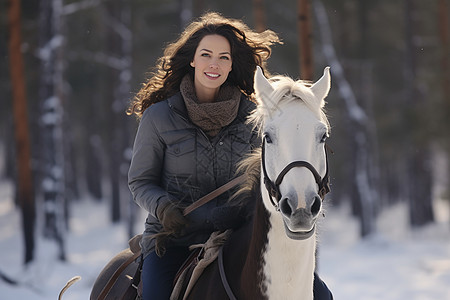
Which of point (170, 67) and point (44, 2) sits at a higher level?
point (44, 2)

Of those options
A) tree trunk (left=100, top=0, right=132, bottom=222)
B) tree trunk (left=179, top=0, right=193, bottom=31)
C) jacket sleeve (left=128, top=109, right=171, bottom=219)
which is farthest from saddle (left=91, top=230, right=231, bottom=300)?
tree trunk (left=179, top=0, right=193, bottom=31)

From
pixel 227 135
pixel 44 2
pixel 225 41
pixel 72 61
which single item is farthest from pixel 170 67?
pixel 72 61

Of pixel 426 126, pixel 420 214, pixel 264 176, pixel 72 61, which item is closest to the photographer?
pixel 264 176

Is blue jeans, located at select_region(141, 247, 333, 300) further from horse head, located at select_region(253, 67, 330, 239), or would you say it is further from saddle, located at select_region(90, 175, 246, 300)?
horse head, located at select_region(253, 67, 330, 239)

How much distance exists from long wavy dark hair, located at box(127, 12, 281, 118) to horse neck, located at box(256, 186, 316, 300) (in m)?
1.33

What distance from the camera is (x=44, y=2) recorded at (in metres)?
16.4

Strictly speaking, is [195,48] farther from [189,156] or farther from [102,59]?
[102,59]

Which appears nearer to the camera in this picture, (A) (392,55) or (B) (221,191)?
(B) (221,191)

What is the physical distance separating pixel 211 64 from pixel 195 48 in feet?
0.87

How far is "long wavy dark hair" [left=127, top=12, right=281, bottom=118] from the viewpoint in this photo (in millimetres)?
4250

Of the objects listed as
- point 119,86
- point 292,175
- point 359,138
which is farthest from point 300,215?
point 119,86

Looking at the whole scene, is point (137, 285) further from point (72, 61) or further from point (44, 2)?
point (72, 61)

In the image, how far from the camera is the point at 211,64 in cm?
409

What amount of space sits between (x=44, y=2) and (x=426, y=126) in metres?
11.2
